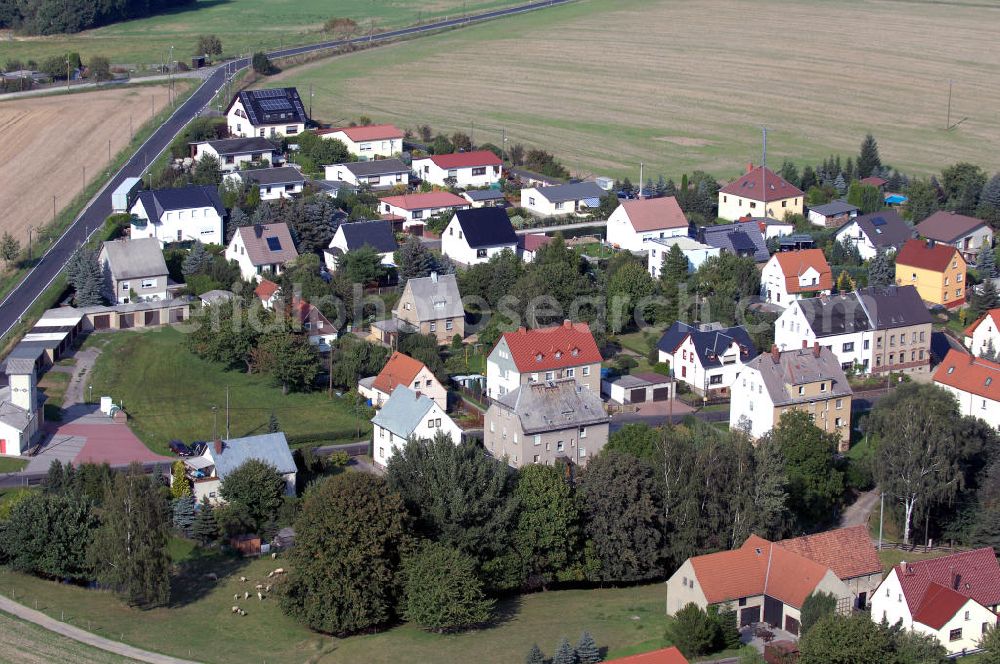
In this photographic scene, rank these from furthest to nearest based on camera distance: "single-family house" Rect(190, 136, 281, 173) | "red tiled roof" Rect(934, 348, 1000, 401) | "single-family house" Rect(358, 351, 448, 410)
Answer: "single-family house" Rect(190, 136, 281, 173) → "single-family house" Rect(358, 351, 448, 410) → "red tiled roof" Rect(934, 348, 1000, 401)

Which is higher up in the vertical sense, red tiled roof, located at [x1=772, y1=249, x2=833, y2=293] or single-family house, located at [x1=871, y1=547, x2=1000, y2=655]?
red tiled roof, located at [x1=772, y1=249, x2=833, y2=293]

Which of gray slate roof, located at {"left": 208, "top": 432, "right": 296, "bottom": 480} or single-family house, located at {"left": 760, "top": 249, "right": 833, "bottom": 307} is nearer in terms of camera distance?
gray slate roof, located at {"left": 208, "top": 432, "right": 296, "bottom": 480}

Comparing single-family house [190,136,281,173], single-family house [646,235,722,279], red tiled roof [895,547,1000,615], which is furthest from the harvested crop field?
red tiled roof [895,547,1000,615]

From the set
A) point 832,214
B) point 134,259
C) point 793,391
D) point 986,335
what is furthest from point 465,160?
point 793,391

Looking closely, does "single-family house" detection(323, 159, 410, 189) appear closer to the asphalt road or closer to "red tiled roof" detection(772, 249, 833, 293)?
the asphalt road

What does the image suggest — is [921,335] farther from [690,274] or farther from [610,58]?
[610,58]

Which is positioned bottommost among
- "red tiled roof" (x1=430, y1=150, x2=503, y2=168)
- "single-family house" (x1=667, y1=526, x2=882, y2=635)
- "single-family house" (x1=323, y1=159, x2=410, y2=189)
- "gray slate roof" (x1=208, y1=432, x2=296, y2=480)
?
"single-family house" (x1=667, y1=526, x2=882, y2=635)

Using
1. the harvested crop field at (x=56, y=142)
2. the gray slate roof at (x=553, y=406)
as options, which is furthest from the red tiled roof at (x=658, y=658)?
the harvested crop field at (x=56, y=142)

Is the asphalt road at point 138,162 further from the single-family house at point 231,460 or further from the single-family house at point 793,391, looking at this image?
the single-family house at point 793,391
